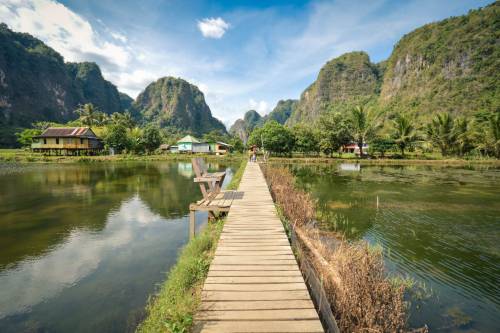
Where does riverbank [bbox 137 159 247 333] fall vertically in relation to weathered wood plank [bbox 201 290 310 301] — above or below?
below

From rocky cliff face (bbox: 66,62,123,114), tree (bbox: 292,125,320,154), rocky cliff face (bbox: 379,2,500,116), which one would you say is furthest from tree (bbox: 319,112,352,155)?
rocky cliff face (bbox: 66,62,123,114)

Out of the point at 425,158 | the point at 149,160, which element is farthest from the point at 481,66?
the point at 149,160

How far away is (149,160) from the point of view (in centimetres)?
4888

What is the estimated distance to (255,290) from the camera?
136 inches

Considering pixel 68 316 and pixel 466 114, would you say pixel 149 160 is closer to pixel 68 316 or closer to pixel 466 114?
pixel 68 316

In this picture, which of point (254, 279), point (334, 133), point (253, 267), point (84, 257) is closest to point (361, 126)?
point (334, 133)

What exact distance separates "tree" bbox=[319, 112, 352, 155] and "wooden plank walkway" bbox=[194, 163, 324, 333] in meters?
46.3

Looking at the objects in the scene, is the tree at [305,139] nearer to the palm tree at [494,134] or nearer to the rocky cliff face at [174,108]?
the palm tree at [494,134]

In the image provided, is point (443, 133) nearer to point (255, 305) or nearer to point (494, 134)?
point (494, 134)

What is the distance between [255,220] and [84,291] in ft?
14.9

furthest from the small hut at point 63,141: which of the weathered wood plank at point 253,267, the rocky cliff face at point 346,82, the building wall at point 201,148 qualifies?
the rocky cliff face at point 346,82

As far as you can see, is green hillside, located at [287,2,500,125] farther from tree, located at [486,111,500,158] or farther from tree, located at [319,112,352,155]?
tree, located at [319,112,352,155]

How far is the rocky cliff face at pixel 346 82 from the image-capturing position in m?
154

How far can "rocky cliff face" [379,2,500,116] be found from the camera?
75.0 m
